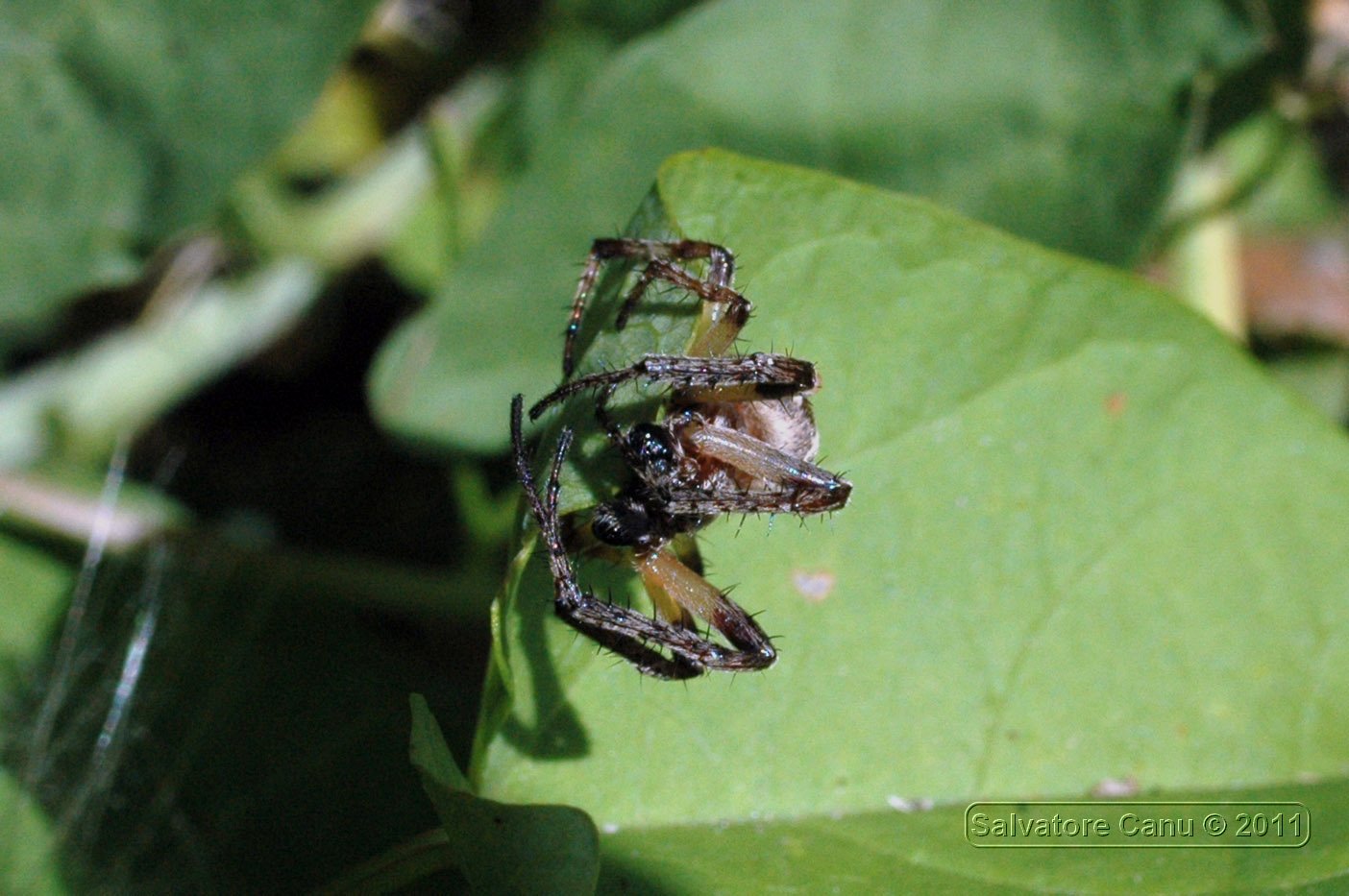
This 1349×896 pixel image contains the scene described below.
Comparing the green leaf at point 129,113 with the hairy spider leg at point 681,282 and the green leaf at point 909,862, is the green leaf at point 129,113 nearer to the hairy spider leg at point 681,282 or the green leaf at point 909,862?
the hairy spider leg at point 681,282

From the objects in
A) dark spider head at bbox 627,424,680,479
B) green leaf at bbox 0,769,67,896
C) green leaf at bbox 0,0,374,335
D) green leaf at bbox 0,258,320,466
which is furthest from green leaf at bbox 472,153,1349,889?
green leaf at bbox 0,258,320,466

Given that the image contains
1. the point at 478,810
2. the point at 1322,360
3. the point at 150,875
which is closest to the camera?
the point at 478,810

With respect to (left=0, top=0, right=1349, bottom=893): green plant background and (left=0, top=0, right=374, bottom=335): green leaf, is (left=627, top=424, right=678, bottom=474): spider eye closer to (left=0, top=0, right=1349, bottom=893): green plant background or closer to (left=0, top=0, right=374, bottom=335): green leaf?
(left=0, top=0, right=1349, bottom=893): green plant background

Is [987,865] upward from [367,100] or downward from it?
downward

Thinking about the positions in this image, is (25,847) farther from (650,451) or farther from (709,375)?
(709,375)

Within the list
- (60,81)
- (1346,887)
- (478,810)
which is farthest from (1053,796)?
(60,81)

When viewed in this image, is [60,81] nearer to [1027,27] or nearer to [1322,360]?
[1027,27]

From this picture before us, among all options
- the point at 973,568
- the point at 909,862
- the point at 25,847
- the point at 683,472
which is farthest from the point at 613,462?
the point at 25,847
